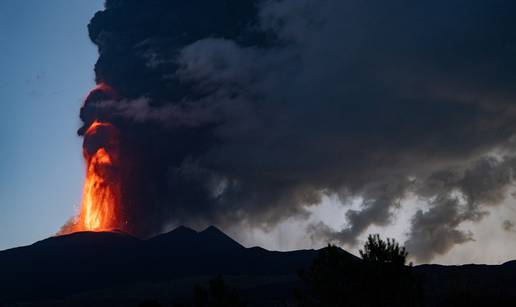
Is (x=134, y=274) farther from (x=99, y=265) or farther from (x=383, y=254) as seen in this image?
(x=383, y=254)

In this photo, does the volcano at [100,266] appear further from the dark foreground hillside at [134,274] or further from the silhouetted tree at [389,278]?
the silhouetted tree at [389,278]

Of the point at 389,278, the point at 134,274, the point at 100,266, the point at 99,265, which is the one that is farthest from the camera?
the point at 99,265

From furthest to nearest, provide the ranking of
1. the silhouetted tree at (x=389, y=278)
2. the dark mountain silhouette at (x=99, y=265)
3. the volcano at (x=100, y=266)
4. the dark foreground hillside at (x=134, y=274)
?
the dark mountain silhouette at (x=99, y=265) → the volcano at (x=100, y=266) → the dark foreground hillside at (x=134, y=274) → the silhouetted tree at (x=389, y=278)

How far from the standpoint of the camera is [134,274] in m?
170

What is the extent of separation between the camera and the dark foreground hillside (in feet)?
439

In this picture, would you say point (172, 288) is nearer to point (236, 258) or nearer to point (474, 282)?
point (236, 258)

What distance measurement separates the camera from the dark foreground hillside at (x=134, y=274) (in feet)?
439

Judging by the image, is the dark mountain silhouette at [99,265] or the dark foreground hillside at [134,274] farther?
the dark mountain silhouette at [99,265]

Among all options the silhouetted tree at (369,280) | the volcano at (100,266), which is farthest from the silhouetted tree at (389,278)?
the volcano at (100,266)

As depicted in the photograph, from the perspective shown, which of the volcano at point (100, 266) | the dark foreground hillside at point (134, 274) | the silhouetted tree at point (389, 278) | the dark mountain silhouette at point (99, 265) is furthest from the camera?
the dark mountain silhouette at point (99, 265)

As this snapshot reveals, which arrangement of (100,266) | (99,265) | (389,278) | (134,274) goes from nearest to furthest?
(389,278) → (134,274) → (100,266) → (99,265)

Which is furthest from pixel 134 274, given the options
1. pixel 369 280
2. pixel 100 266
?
pixel 369 280

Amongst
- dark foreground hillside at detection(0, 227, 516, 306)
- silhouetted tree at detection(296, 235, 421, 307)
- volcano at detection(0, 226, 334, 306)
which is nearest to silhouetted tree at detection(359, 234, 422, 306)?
silhouetted tree at detection(296, 235, 421, 307)

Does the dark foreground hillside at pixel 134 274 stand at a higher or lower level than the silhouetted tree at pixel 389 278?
higher
